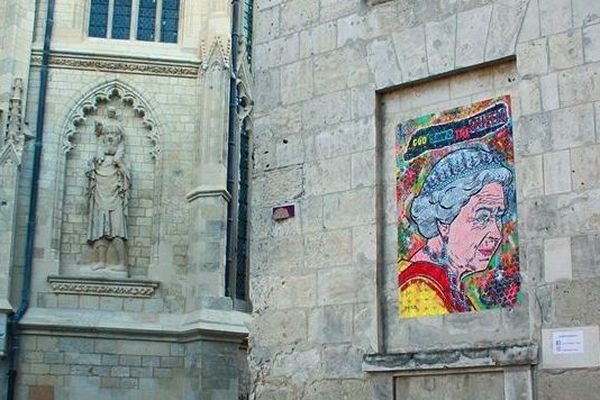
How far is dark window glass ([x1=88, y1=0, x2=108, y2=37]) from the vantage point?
62.1 feet

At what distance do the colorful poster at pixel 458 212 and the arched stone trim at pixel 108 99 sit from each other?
11.7m

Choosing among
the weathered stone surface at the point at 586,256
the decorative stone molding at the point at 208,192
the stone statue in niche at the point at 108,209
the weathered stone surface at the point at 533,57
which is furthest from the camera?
the decorative stone molding at the point at 208,192

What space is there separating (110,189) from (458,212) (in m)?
11.8

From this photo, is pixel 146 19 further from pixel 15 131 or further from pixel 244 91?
pixel 15 131

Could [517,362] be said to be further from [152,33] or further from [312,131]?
[152,33]

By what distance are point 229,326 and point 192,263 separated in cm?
135

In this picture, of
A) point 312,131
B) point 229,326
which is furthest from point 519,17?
point 229,326

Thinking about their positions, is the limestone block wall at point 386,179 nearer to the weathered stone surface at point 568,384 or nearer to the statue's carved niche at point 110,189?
the weathered stone surface at point 568,384

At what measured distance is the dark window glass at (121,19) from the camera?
746 inches

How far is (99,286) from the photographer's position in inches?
680

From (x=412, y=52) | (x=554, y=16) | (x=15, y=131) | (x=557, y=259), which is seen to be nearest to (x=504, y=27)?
(x=554, y=16)

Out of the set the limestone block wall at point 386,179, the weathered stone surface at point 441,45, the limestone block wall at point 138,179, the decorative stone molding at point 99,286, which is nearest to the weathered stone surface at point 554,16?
the limestone block wall at point 386,179

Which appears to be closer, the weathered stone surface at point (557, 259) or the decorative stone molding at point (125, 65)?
the weathered stone surface at point (557, 259)

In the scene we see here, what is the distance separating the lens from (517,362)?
613 cm
